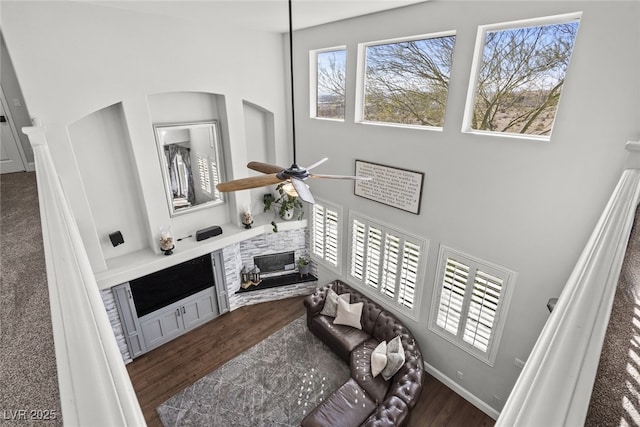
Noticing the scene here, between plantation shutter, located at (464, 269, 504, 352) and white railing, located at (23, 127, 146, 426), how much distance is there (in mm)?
4493

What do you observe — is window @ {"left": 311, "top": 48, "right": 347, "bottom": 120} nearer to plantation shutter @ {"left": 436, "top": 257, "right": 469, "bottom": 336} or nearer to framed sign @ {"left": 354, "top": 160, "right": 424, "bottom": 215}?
framed sign @ {"left": 354, "top": 160, "right": 424, "bottom": 215}

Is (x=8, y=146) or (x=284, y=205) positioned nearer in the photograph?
(x=8, y=146)

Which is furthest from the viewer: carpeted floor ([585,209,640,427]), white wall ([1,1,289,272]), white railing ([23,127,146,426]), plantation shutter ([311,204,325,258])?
plantation shutter ([311,204,325,258])

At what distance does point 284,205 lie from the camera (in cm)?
680

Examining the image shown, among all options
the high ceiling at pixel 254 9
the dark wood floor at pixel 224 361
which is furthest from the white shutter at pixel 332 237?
the high ceiling at pixel 254 9

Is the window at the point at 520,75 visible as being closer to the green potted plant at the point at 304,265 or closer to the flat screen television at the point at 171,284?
the green potted plant at the point at 304,265

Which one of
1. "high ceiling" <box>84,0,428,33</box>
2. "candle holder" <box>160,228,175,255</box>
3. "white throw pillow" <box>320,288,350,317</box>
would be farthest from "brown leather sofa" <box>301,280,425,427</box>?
"high ceiling" <box>84,0,428,33</box>

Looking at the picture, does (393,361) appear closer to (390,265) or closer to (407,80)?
(390,265)

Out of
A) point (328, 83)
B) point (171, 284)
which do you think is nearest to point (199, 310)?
point (171, 284)

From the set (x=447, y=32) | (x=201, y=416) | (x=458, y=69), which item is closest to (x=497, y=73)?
(x=458, y=69)

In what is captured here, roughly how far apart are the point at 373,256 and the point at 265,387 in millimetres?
2943

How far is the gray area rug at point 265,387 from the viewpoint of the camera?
472 centimetres

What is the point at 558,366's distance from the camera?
0.78 metres

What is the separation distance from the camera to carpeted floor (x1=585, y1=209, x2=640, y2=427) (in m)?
0.86
